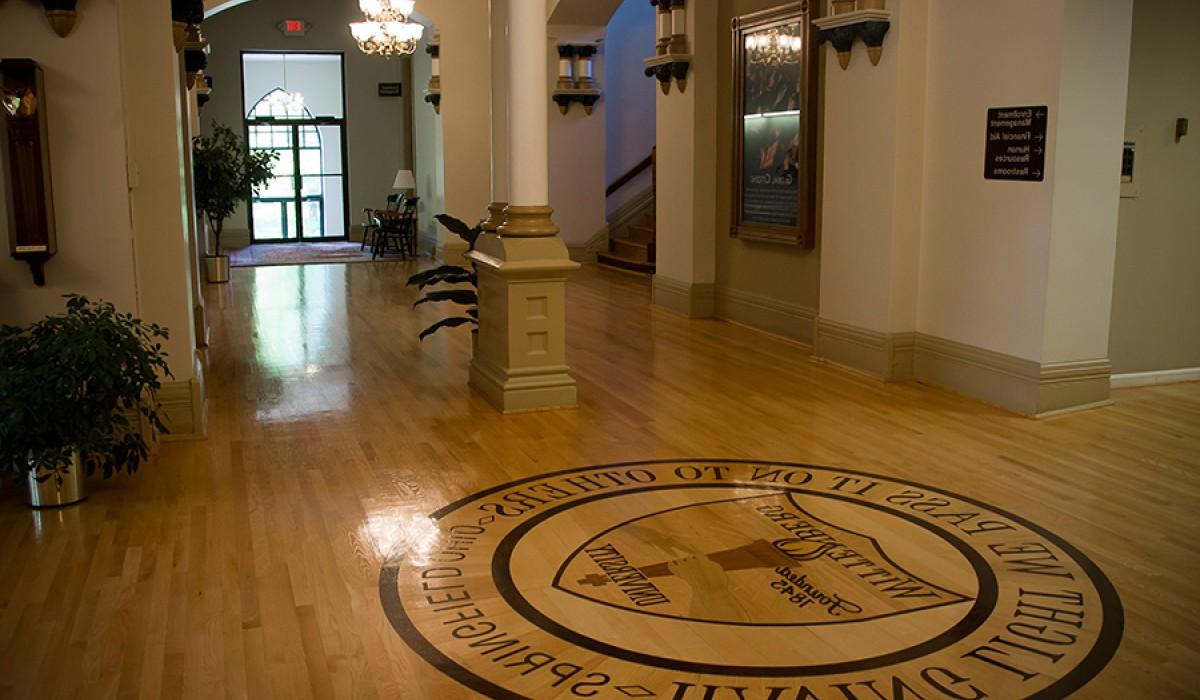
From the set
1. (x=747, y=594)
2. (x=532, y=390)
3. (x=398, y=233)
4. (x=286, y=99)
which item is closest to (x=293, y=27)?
(x=286, y=99)

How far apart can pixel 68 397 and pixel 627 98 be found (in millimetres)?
11926

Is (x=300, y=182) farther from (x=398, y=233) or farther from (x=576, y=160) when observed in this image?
(x=576, y=160)

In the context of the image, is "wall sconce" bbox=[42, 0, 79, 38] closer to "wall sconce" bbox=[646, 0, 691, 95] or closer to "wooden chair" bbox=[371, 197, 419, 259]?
"wall sconce" bbox=[646, 0, 691, 95]

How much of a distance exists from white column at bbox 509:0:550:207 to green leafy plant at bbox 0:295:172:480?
247 centimetres

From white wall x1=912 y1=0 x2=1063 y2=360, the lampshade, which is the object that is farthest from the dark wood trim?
white wall x1=912 y1=0 x2=1063 y2=360

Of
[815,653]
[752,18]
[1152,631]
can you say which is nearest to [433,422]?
[815,653]

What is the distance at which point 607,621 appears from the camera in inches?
144

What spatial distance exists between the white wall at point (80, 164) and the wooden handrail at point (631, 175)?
1032 centimetres

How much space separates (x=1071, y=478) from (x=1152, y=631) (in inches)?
68.6

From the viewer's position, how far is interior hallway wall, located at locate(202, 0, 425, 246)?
1819 cm

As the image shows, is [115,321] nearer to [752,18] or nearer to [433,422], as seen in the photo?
[433,422]

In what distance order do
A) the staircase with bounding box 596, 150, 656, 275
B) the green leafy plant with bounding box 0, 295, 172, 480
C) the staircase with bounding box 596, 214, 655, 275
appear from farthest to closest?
the staircase with bounding box 596, 150, 656, 275 < the staircase with bounding box 596, 214, 655, 275 < the green leafy plant with bounding box 0, 295, 172, 480

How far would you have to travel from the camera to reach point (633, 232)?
48.2 feet

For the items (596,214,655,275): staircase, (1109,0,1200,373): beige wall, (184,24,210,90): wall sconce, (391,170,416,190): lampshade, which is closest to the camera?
(1109,0,1200,373): beige wall
